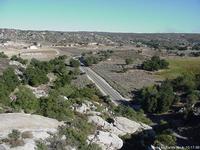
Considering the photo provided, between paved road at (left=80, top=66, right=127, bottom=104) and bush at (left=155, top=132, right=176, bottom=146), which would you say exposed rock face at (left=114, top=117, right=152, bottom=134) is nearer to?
Result: bush at (left=155, top=132, right=176, bottom=146)

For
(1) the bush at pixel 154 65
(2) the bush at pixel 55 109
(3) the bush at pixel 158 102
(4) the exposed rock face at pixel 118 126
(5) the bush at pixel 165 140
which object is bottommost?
(1) the bush at pixel 154 65

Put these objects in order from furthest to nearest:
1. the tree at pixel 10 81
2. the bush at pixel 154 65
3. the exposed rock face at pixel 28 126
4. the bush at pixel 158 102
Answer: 1. the bush at pixel 154 65
2. the bush at pixel 158 102
3. the tree at pixel 10 81
4. the exposed rock face at pixel 28 126

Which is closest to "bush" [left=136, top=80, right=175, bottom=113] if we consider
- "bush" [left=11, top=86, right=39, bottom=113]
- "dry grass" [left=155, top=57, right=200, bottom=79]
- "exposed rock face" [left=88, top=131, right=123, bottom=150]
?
"bush" [left=11, top=86, right=39, bottom=113]

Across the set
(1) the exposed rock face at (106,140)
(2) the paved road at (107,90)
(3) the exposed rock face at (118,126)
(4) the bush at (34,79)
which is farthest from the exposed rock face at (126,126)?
(4) the bush at (34,79)

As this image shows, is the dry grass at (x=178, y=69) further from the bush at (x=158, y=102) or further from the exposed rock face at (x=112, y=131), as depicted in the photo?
the exposed rock face at (x=112, y=131)

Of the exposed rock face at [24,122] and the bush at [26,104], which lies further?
the bush at [26,104]

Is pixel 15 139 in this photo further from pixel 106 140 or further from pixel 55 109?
pixel 55 109

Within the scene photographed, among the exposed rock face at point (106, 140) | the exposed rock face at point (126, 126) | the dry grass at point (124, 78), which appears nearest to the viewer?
the exposed rock face at point (106, 140)

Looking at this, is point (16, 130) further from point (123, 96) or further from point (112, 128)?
point (123, 96)
